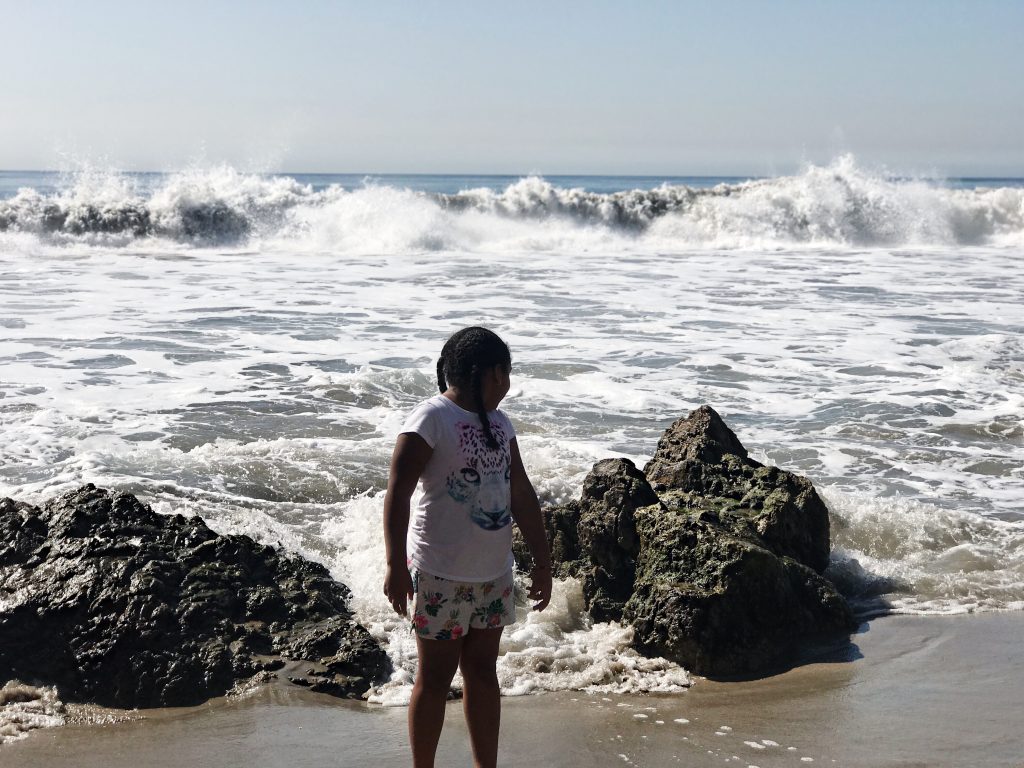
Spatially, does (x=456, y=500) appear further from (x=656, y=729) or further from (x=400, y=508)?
(x=656, y=729)

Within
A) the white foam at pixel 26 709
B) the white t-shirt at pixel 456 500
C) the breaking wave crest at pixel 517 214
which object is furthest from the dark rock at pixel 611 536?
the breaking wave crest at pixel 517 214

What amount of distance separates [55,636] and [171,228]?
88.8 ft

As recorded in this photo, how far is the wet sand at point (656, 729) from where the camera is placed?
3.74m

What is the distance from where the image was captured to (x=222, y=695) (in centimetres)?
425

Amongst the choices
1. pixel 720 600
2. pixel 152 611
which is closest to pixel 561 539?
pixel 720 600

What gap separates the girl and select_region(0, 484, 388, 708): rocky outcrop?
1187 mm

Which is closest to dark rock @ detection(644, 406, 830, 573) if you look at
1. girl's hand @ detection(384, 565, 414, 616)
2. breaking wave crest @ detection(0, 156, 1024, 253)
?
girl's hand @ detection(384, 565, 414, 616)

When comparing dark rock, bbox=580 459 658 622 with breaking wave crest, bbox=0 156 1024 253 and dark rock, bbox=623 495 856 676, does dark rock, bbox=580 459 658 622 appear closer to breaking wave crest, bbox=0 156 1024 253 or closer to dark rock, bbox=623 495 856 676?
dark rock, bbox=623 495 856 676

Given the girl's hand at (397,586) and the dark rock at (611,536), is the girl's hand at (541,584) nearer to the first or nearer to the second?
the girl's hand at (397,586)

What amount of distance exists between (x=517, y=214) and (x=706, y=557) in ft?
99.4

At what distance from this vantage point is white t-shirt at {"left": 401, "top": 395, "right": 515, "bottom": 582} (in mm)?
3184

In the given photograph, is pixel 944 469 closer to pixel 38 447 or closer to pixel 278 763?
pixel 278 763

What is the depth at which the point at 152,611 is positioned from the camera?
14.8 ft

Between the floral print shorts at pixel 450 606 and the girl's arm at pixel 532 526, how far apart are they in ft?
0.67
